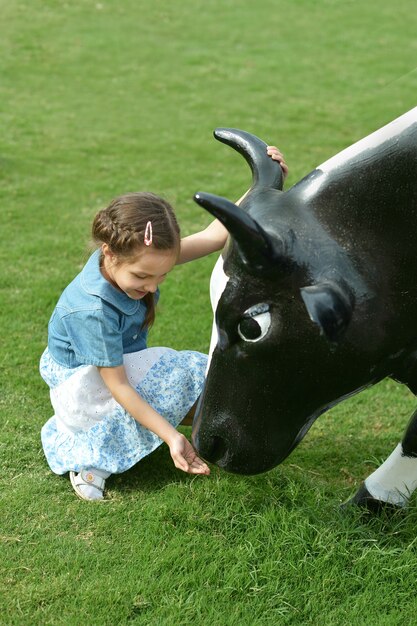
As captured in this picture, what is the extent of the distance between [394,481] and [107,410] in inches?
49.2

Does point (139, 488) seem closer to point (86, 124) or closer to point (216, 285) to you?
point (216, 285)

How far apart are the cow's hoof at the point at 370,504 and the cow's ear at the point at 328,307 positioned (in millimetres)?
1247

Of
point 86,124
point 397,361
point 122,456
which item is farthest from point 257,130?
point 397,361

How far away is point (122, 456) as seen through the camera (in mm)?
4121

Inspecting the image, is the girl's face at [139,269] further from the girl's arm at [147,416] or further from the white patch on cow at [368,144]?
the white patch on cow at [368,144]

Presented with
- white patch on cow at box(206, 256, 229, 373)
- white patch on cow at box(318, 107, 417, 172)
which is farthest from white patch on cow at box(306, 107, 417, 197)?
white patch on cow at box(206, 256, 229, 373)

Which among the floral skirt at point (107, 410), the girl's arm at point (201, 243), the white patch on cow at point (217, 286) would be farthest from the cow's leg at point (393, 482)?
the girl's arm at point (201, 243)

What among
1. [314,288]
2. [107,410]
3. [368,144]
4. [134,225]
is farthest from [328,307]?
[107,410]

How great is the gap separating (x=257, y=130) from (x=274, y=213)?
7.86m

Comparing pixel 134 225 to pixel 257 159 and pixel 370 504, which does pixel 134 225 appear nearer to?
pixel 257 159

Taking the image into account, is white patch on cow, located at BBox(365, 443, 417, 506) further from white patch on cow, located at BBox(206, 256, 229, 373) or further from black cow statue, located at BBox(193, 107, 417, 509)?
white patch on cow, located at BBox(206, 256, 229, 373)

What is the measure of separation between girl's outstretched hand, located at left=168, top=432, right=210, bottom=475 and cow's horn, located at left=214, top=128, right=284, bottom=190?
1.09 metres

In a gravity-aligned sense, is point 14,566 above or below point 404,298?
below

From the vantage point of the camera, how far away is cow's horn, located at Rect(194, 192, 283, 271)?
2.62 meters
